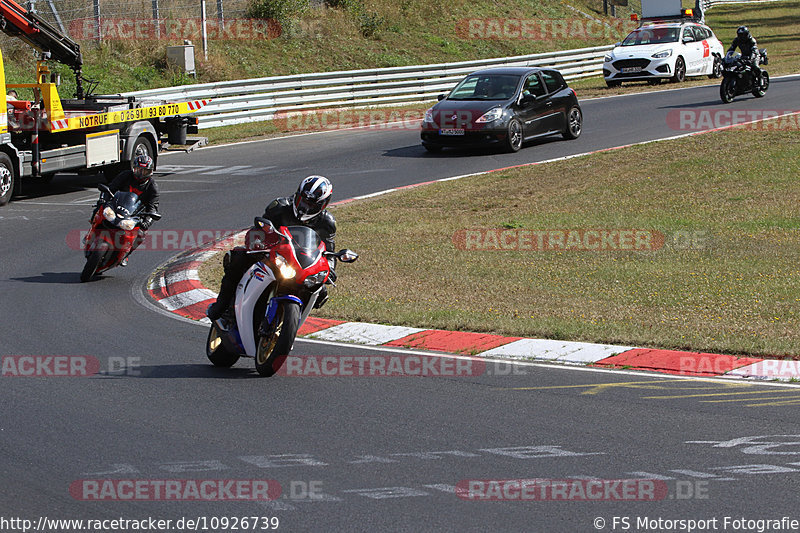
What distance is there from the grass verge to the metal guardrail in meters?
9.68

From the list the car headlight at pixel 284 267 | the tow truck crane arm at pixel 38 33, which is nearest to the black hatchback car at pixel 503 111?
the tow truck crane arm at pixel 38 33

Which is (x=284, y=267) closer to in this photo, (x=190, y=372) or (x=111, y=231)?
(x=190, y=372)

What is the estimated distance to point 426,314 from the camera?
34.4 ft

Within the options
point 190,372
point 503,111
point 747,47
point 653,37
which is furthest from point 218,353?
point 653,37

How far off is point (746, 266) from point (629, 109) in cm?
1574

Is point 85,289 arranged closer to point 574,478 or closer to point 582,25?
point 574,478

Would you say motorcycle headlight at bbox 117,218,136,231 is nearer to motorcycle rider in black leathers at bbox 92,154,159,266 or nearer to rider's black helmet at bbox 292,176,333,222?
motorcycle rider in black leathers at bbox 92,154,159,266

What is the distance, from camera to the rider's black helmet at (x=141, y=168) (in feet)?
41.8

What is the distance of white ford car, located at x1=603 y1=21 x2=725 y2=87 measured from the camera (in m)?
31.2

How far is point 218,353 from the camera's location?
855 centimetres

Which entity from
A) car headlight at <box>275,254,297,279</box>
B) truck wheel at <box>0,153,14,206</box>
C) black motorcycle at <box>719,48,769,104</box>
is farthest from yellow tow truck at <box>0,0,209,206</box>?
black motorcycle at <box>719,48,769,104</box>

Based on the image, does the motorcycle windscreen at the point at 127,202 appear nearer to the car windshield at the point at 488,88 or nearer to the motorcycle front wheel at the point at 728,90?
the car windshield at the point at 488,88

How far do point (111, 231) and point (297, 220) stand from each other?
4.99m

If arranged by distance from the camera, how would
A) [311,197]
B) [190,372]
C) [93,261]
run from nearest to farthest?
[311,197]
[190,372]
[93,261]
